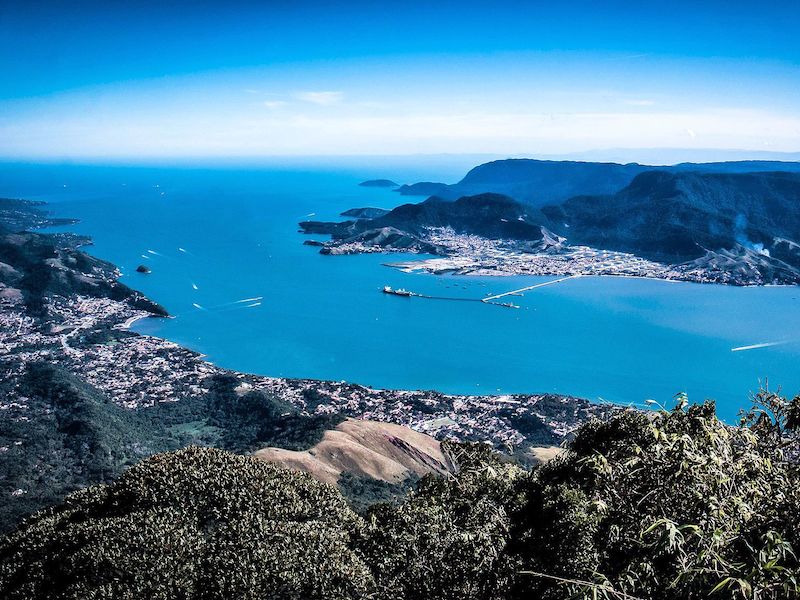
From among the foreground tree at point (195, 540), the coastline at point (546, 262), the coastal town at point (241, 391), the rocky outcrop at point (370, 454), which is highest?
the foreground tree at point (195, 540)

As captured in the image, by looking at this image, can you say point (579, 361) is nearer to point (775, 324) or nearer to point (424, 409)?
point (424, 409)

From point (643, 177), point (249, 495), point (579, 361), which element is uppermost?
point (643, 177)

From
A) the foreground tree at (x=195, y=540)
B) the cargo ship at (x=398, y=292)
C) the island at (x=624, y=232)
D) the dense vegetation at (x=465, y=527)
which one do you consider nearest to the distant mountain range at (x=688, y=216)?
the island at (x=624, y=232)

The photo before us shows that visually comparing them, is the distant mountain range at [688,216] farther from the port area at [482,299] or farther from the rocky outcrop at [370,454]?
the rocky outcrop at [370,454]

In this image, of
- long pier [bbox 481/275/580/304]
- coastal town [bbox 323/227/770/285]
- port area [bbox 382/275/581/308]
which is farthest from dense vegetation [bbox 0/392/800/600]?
Result: coastal town [bbox 323/227/770/285]

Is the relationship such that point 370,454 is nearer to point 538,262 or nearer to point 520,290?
point 520,290

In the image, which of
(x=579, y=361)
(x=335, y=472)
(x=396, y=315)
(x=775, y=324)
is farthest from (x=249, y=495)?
(x=775, y=324)

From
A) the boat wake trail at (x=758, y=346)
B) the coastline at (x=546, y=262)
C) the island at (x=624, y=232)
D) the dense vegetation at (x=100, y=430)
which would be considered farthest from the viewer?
the island at (x=624, y=232)
